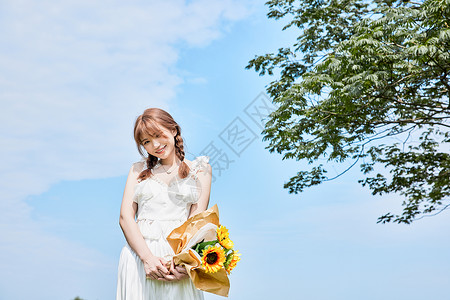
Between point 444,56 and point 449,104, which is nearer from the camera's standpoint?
point 444,56

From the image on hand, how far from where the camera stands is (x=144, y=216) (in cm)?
283

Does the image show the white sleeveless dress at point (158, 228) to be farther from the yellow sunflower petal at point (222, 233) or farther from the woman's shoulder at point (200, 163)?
the yellow sunflower petal at point (222, 233)

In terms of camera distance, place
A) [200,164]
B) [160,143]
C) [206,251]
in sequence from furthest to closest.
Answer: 1. [200,164]
2. [160,143]
3. [206,251]

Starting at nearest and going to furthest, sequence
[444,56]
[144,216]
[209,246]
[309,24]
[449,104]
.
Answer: [209,246], [144,216], [444,56], [449,104], [309,24]

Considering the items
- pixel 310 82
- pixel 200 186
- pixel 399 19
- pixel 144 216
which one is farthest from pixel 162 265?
pixel 399 19

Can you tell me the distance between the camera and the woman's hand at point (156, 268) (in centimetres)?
260

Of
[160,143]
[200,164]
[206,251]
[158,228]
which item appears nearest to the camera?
[206,251]

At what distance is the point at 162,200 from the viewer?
2.82m

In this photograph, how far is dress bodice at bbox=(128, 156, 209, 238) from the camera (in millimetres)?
2820

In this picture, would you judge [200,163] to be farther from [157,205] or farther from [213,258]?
[213,258]

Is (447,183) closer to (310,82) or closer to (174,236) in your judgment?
(310,82)

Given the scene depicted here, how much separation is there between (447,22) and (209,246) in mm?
5098

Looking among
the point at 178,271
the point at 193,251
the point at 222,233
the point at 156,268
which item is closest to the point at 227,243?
the point at 222,233

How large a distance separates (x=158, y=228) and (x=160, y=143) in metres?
0.57
